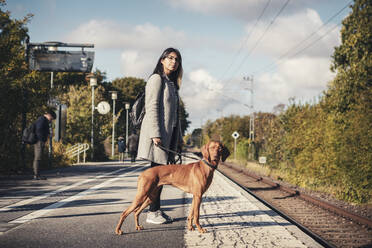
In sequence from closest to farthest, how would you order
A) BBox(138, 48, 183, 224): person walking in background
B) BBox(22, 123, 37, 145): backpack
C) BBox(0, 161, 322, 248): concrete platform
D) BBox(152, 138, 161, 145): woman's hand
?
BBox(0, 161, 322, 248): concrete platform → BBox(152, 138, 161, 145): woman's hand → BBox(138, 48, 183, 224): person walking in background → BBox(22, 123, 37, 145): backpack

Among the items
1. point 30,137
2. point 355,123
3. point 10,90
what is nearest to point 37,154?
point 30,137

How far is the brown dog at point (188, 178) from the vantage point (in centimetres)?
405

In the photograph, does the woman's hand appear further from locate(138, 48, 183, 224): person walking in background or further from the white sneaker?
the white sneaker

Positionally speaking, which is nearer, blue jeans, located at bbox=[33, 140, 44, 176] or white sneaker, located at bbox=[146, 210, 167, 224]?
white sneaker, located at bbox=[146, 210, 167, 224]

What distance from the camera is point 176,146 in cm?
492

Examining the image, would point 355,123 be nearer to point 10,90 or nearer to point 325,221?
point 325,221

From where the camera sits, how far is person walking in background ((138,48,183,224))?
452cm

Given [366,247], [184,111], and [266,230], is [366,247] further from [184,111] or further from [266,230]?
[184,111]

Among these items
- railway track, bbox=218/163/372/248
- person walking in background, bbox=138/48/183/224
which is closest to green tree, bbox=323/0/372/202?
railway track, bbox=218/163/372/248

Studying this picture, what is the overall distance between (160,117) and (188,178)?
954mm

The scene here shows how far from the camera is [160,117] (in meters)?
4.63

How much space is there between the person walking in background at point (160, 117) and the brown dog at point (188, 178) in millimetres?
395

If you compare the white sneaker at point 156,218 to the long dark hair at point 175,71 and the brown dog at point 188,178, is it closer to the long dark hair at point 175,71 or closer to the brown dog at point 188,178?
the brown dog at point 188,178

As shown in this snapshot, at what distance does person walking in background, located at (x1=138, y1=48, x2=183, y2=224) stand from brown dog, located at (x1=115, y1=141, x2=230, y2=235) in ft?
1.30
